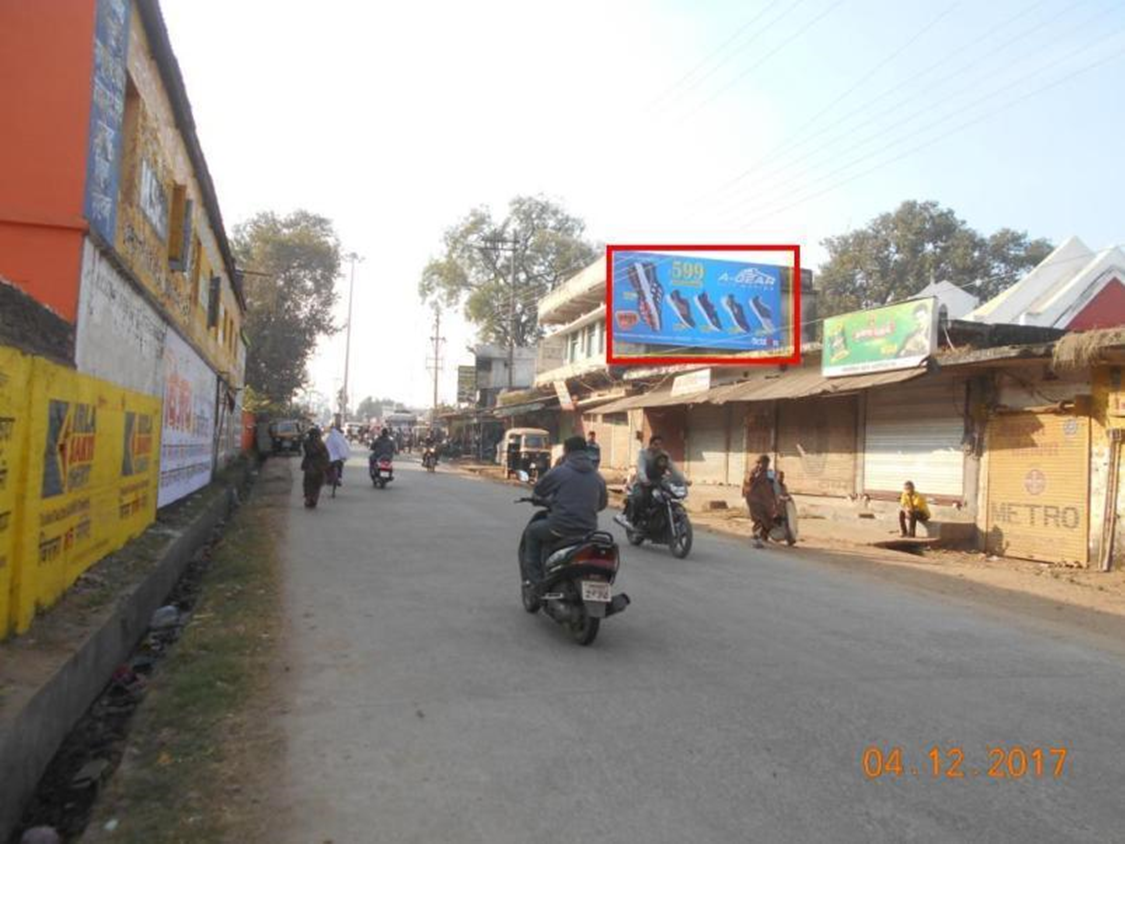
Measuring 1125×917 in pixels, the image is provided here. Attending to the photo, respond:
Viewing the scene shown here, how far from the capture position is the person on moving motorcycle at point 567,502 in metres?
6.33

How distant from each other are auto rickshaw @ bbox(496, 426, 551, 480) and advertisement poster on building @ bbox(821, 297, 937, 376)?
12.6m

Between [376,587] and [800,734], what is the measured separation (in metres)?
4.64

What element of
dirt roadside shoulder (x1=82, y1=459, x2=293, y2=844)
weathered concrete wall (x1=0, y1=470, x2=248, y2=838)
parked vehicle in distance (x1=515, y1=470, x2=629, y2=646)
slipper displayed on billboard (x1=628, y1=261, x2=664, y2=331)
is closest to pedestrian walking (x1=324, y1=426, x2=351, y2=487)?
weathered concrete wall (x1=0, y1=470, x2=248, y2=838)

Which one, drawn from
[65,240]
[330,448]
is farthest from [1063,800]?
[330,448]

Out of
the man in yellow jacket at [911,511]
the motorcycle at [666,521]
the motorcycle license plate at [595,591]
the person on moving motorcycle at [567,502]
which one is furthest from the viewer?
the man in yellow jacket at [911,511]

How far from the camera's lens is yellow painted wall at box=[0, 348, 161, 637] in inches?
179

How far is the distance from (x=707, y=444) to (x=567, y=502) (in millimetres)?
17394

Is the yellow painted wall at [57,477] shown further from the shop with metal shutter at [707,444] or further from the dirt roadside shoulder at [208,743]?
the shop with metal shutter at [707,444]

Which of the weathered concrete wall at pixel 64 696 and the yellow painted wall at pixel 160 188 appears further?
the yellow painted wall at pixel 160 188

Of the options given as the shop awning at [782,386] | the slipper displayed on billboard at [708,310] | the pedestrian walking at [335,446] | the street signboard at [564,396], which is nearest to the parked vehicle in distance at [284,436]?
the street signboard at [564,396]

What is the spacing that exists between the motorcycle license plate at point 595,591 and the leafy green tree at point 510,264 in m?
48.7

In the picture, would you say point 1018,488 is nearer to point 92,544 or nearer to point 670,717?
point 670,717

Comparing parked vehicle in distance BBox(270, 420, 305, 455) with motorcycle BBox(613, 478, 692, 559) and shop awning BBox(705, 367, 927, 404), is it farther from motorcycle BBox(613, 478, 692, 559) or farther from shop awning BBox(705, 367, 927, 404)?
motorcycle BBox(613, 478, 692, 559)

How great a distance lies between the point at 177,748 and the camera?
3785 millimetres
